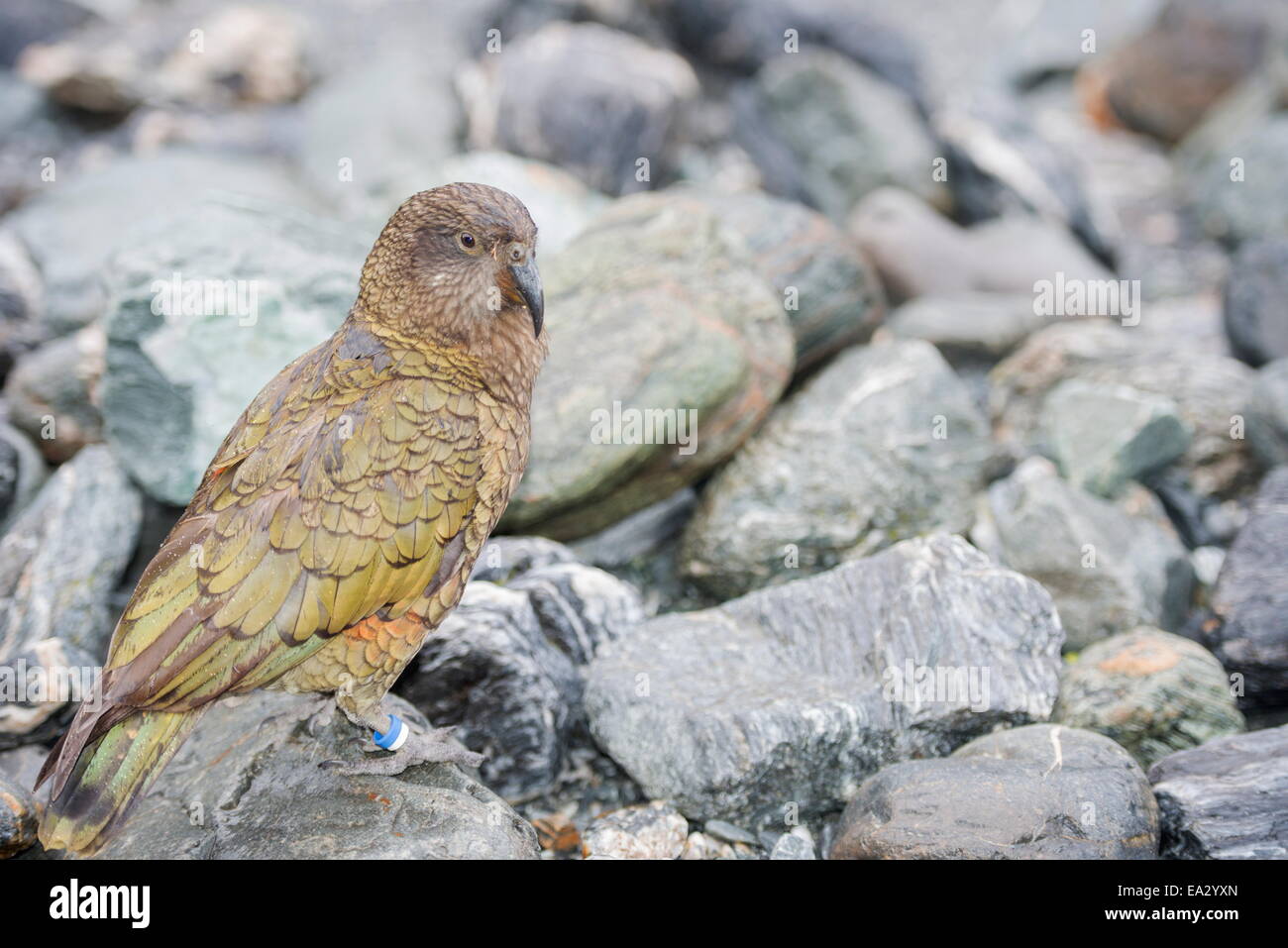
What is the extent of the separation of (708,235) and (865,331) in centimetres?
151

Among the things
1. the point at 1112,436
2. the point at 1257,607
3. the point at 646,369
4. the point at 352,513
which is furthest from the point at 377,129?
the point at 1257,607

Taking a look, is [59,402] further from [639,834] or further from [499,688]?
[639,834]

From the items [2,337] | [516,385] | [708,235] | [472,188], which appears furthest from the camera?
[2,337]

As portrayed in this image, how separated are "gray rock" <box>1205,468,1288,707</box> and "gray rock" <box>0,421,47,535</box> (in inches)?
266

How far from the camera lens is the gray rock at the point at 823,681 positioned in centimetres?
494

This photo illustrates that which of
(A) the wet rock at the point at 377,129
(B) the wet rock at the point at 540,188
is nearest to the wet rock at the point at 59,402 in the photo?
(B) the wet rock at the point at 540,188

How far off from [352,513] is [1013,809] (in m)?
2.78

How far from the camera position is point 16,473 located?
21.4ft

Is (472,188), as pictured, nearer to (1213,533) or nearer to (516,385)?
(516,385)

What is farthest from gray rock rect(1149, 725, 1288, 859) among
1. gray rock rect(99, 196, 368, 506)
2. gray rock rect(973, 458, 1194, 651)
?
gray rock rect(99, 196, 368, 506)

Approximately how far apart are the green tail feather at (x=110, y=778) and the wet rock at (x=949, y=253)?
6.79 m

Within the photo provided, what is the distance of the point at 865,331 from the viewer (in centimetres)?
766
